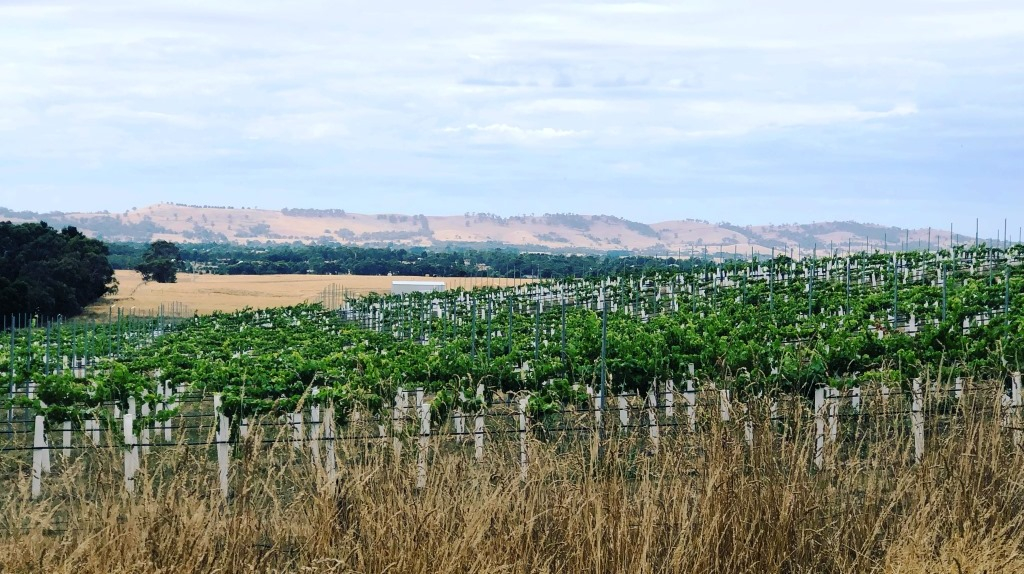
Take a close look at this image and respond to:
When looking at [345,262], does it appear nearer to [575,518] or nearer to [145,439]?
[145,439]

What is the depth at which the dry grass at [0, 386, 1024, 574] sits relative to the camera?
18.3 ft

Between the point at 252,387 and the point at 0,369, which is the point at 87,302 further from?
the point at 252,387

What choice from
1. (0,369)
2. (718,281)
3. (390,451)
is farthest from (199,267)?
(390,451)

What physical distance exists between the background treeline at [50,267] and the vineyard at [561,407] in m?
28.6

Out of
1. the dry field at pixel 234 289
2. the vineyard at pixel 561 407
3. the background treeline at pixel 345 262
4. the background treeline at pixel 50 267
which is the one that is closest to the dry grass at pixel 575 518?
the vineyard at pixel 561 407

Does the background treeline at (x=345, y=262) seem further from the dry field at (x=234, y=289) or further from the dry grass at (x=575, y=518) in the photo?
the dry grass at (x=575, y=518)

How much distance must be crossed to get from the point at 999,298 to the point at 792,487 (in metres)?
23.3

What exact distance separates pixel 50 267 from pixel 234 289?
4960 centimetres

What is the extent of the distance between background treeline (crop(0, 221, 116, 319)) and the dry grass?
61031 millimetres

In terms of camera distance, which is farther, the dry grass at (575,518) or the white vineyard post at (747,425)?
the white vineyard post at (747,425)

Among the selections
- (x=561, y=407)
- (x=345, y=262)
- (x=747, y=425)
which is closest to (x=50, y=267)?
(x=561, y=407)

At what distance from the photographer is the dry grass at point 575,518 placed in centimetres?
557

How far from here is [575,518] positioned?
5.71 meters

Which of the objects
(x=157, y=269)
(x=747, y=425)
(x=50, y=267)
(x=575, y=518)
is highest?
(x=747, y=425)
